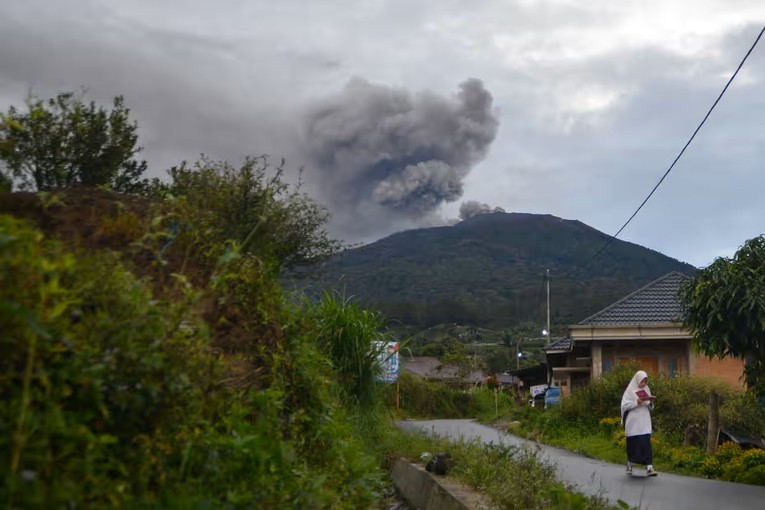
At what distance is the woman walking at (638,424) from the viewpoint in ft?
51.5

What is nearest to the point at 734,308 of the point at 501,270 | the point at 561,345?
the point at 561,345

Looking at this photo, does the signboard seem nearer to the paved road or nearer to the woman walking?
the paved road

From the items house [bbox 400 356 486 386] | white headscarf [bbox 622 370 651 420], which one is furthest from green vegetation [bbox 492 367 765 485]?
house [bbox 400 356 486 386]

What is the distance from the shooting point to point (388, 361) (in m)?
12.0

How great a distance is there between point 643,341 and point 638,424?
1699 centimetres

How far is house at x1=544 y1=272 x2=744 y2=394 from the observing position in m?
31.3

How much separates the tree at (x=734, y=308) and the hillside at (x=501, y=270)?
353 inches

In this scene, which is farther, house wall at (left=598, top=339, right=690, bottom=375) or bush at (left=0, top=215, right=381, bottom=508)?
house wall at (left=598, top=339, right=690, bottom=375)

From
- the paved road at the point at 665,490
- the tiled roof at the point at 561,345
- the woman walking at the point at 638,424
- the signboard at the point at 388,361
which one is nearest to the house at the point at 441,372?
the tiled roof at the point at 561,345

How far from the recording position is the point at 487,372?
285ft

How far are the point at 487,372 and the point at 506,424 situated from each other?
4899cm

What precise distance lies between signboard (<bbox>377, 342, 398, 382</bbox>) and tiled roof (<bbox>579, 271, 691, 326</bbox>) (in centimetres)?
2172

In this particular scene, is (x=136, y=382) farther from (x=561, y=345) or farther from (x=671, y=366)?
(x=561, y=345)

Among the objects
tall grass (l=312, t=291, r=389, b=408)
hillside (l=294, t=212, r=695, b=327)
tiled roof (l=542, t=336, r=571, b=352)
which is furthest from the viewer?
tiled roof (l=542, t=336, r=571, b=352)
